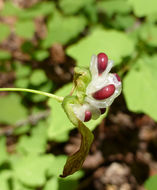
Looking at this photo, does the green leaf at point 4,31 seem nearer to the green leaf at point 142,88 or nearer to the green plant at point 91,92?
the green leaf at point 142,88

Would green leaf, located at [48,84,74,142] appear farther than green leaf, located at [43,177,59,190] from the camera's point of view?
No

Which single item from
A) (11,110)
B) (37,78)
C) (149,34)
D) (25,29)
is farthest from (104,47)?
A: (11,110)

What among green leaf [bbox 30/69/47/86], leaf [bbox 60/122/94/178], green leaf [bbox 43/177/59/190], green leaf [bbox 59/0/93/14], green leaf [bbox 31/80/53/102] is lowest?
green leaf [bbox 43/177/59/190]

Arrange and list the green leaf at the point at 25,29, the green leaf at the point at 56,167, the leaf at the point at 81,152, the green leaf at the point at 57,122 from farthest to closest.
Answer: the green leaf at the point at 25,29
the green leaf at the point at 56,167
the green leaf at the point at 57,122
the leaf at the point at 81,152

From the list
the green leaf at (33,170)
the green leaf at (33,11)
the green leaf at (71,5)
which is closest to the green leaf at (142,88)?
the green leaf at (33,170)

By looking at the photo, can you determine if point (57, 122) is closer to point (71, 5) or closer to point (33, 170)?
point (33, 170)

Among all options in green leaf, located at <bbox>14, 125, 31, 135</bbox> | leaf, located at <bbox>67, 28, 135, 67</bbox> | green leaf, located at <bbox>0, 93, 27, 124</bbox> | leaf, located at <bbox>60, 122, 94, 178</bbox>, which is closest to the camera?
leaf, located at <bbox>60, 122, 94, 178</bbox>

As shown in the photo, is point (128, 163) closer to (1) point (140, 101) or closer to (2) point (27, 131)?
(2) point (27, 131)

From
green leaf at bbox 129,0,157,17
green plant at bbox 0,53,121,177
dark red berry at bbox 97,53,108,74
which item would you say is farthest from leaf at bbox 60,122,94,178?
green leaf at bbox 129,0,157,17

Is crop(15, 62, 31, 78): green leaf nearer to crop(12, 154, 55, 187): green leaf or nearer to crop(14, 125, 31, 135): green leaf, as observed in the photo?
crop(14, 125, 31, 135): green leaf
